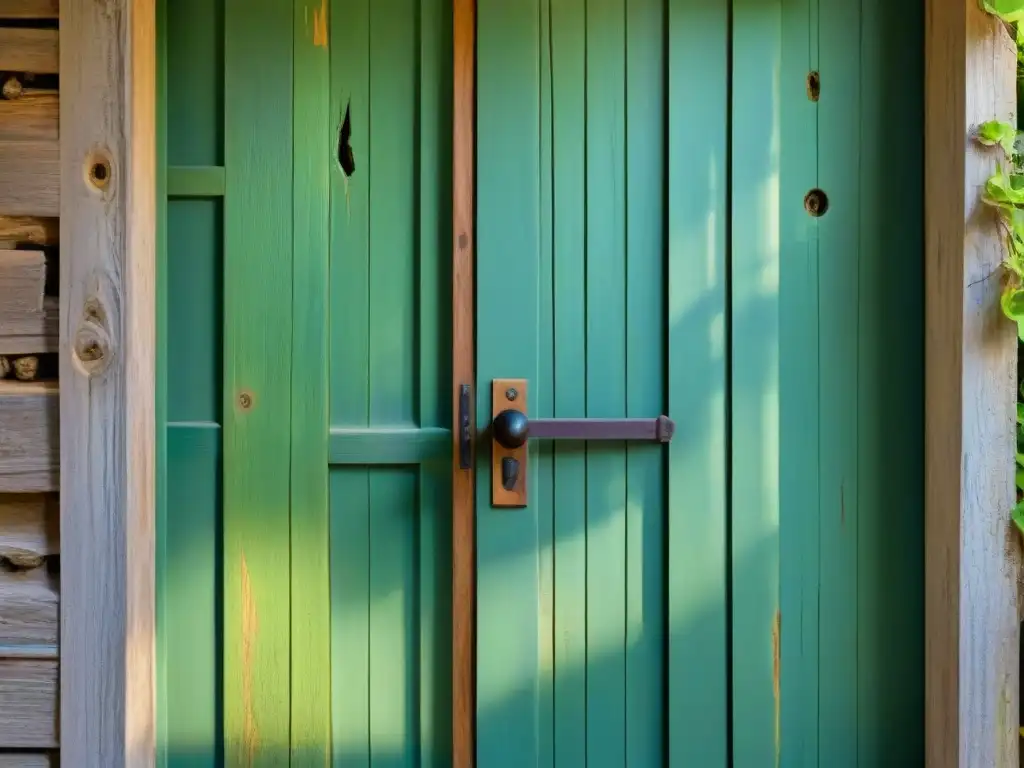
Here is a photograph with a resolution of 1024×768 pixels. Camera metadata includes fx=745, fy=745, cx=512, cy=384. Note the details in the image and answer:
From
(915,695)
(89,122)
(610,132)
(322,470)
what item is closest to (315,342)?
(322,470)

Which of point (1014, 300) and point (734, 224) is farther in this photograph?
point (734, 224)

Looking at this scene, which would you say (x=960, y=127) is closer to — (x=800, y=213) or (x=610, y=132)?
(x=800, y=213)

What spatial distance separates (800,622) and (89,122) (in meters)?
1.60

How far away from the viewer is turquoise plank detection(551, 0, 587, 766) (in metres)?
1.47

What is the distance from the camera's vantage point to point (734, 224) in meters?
1.46

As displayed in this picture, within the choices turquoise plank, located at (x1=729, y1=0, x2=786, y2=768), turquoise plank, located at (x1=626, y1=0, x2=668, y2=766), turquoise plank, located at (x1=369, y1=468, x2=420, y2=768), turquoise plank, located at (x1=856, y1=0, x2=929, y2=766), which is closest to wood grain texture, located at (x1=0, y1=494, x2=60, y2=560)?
turquoise plank, located at (x1=369, y1=468, x2=420, y2=768)

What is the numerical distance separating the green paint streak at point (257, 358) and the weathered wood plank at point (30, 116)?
287mm

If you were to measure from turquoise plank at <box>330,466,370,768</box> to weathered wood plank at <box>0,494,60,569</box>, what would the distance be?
48 cm

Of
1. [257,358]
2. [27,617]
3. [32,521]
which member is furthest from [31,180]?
Answer: [27,617]

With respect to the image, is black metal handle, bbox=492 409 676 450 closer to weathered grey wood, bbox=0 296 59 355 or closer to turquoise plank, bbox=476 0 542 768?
turquoise plank, bbox=476 0 542 768

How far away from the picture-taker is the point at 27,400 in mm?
1270

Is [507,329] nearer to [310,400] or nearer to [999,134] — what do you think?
[310,400]

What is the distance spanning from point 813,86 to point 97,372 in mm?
1443

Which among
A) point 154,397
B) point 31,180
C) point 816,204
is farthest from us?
point 816,204
